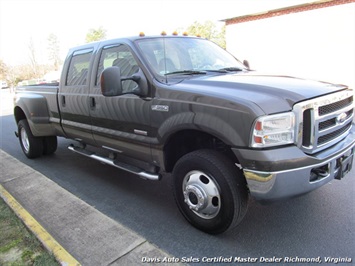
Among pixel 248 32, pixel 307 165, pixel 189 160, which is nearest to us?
pixel 307 165

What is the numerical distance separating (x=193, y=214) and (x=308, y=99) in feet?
4.99

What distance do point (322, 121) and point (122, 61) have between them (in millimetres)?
2349

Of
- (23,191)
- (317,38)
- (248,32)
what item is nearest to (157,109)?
(23,191)

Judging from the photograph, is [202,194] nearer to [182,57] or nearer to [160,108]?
[160,108]

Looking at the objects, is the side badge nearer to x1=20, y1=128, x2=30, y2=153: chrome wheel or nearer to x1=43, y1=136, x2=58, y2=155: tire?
x1=43, y1=136, x2=58, y2=155: tire

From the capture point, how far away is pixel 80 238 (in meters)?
3.01

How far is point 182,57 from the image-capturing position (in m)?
3.72

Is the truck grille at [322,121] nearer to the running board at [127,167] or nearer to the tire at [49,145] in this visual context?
the running board at [127,167]

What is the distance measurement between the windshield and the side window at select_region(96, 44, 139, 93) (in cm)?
19

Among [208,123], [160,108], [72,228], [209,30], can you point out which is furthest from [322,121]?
[209,30]

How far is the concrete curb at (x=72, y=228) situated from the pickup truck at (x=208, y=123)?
2.18 feet

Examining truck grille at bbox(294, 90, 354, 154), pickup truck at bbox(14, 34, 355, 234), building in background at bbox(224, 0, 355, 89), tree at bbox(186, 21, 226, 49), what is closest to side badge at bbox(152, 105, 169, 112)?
pickup truck at bbox(14, 34, 355, 234)

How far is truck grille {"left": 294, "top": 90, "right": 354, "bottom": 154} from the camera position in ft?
8.22

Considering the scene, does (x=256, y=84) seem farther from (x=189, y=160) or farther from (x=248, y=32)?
(x=248, y=32)
